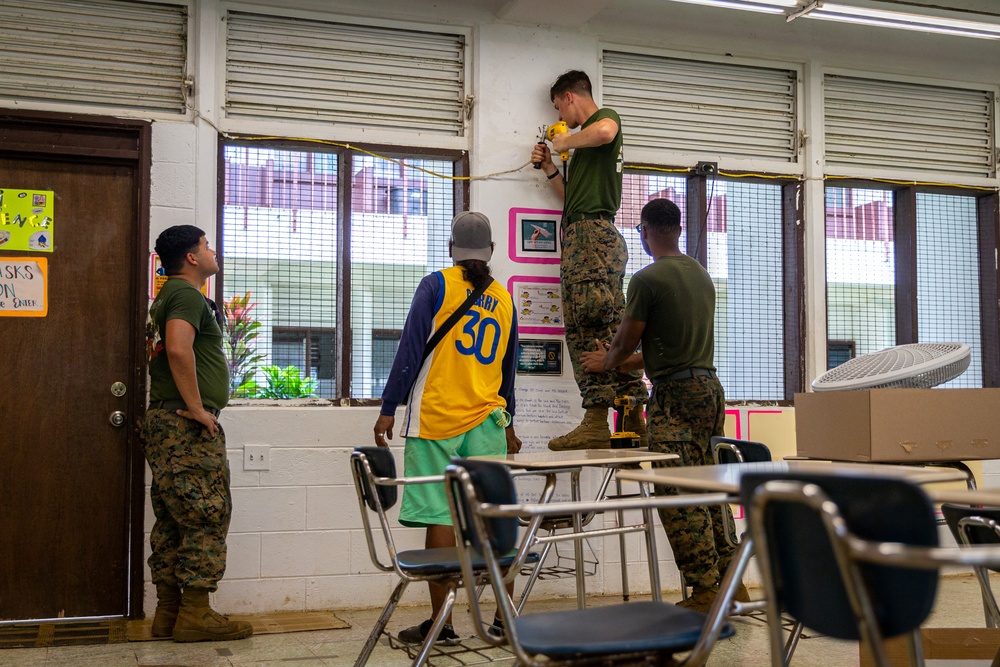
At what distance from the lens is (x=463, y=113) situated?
481 cm

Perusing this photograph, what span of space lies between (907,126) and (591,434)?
9.29ft

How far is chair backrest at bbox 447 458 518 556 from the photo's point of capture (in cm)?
185

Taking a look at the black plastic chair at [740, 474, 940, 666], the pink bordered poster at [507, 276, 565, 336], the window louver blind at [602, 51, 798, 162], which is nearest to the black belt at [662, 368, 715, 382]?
the pink bordered poster at [507, 276, 565, 336]

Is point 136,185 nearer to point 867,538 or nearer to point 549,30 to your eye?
point 549,30

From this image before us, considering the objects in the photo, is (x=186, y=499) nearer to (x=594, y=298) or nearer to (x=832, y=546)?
(x=594, y=298)

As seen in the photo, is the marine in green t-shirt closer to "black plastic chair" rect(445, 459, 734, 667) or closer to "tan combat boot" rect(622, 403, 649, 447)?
"tan combat boot" rect(622, 403, 649, 447)

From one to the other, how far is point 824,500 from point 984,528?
4.85 feet

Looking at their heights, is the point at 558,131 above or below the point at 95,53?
below

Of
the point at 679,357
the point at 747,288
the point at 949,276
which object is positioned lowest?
the point at 679,357

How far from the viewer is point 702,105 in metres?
5.20

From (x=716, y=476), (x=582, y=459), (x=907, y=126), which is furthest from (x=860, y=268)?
(x=716, y=476)

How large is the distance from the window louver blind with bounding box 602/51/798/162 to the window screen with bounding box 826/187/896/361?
0.47 meters

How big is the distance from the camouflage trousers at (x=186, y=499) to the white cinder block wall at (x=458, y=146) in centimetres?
45

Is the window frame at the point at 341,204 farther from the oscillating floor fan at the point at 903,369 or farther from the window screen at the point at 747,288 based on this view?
the oscillating floor fan at the point at 903,369
